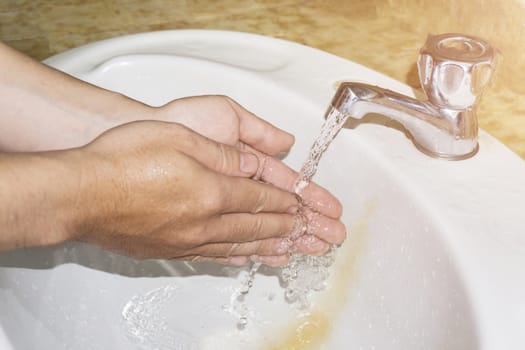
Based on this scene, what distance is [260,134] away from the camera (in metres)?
0.78

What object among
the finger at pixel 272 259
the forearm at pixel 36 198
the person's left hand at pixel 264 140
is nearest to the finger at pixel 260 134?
the person's left hand at pixel 264 140

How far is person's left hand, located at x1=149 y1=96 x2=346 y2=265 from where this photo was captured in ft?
2.53

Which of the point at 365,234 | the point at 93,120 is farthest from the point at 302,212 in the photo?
the point at 93,120

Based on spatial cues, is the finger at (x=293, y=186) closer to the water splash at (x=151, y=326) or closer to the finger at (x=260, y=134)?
the finger at (x=260, y=134)

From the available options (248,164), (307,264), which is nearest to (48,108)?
(248,164)

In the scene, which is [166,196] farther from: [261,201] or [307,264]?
[307,264]

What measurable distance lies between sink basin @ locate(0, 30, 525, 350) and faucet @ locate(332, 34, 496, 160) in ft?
0.07

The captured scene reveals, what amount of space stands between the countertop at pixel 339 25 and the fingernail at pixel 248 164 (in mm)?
204

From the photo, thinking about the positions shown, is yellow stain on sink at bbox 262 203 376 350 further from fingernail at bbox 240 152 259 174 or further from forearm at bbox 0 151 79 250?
forearm at bbox 0 151 79 250

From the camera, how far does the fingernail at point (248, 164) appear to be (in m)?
0.72

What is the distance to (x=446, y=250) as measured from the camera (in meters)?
0.65

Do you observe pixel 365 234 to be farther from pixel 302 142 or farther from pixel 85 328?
pixel 85 328

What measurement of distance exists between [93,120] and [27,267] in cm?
15

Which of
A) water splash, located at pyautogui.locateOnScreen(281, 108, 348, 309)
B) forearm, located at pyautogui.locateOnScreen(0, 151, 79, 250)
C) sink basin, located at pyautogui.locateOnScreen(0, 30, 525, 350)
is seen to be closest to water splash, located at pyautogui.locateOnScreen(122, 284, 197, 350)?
sink basin, located at pyautogui.locateOnScreen(0, 30, 525, 350)
